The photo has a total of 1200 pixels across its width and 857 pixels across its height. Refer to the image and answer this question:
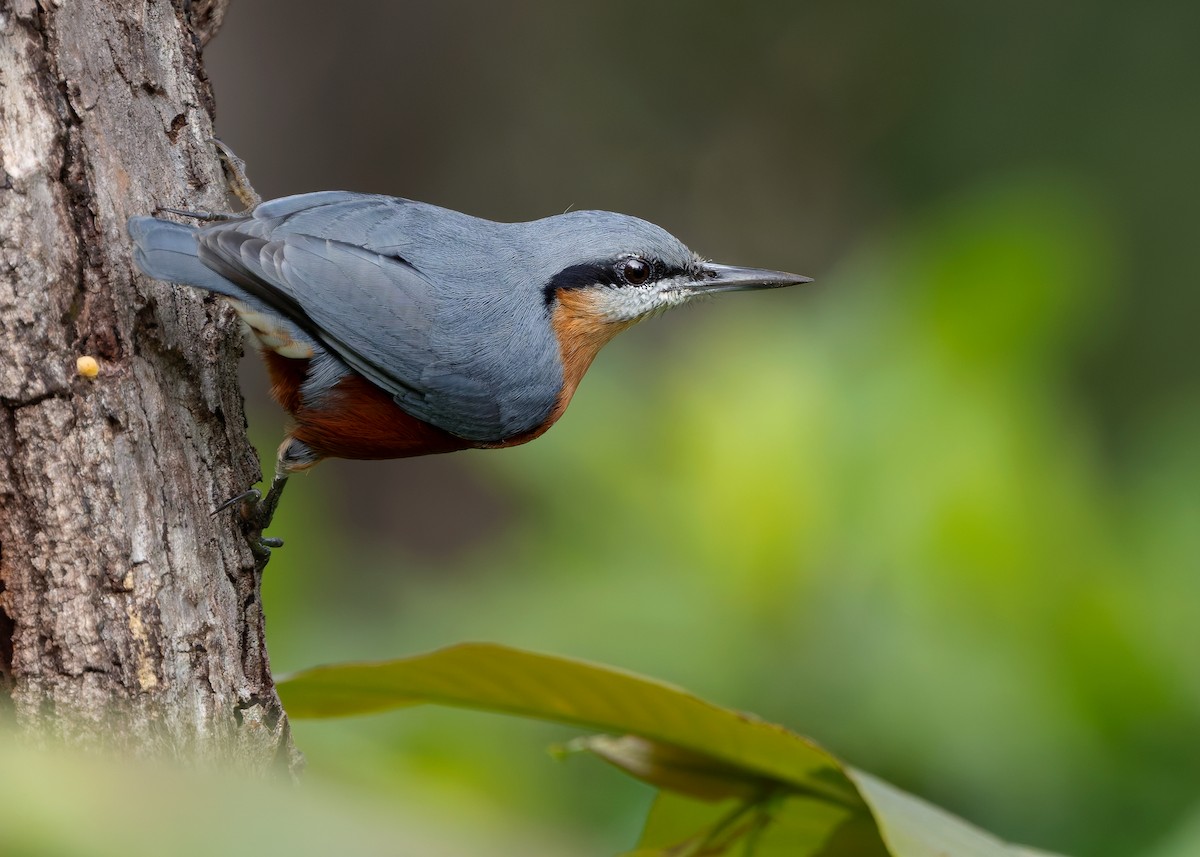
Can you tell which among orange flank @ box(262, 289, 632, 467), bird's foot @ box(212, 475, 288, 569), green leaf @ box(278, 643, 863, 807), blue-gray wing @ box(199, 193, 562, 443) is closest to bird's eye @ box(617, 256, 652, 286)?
blue-gray wing @ box(199, 193, 562, 443)

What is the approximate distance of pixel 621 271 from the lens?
10.4 feet

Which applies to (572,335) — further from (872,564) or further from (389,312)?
(872,564)

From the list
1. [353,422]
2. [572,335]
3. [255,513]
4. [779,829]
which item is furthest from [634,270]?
[779,829]

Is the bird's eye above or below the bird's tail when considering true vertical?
above

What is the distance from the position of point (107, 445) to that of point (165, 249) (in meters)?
0.36

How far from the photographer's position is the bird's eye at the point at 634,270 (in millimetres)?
3170

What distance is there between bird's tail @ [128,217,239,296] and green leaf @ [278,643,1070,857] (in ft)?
2.56

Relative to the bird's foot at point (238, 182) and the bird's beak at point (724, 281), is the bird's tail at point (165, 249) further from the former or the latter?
the bird's beak at point (724, 281)

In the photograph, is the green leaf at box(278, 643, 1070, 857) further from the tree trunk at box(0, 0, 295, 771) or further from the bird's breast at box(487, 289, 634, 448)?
the bird's breast at box(487, 289, 634, 448)

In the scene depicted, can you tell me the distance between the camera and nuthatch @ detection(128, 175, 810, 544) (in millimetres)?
2471

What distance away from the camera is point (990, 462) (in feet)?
13.3

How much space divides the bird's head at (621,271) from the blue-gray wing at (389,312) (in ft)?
0.80

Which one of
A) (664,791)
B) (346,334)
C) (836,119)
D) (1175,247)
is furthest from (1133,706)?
(836,119)

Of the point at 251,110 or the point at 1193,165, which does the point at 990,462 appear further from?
the point at 251,110
